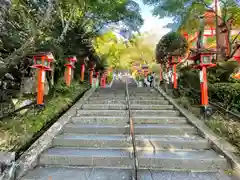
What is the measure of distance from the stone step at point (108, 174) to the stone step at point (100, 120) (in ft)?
5.59

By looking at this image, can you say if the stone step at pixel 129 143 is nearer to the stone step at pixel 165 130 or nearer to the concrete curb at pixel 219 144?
the concrete curb at pixel 219 144

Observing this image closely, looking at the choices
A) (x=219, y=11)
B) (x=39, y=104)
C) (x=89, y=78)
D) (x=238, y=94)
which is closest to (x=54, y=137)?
(x=39, y=104)

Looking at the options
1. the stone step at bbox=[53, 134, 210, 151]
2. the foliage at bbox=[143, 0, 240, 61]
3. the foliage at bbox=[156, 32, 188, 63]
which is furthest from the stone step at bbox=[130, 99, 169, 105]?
the foliage at bbox=[143, 0, 240, 61]


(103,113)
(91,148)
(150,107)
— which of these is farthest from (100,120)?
(150,107)

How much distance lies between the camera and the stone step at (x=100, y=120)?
4586 mm

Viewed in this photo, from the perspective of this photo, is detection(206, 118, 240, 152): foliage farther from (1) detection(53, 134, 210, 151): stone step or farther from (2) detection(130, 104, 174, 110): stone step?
(2) detection(130, 104, 174, 110): stone step

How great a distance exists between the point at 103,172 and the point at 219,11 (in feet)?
31.3

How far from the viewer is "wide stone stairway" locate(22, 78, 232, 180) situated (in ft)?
9.30

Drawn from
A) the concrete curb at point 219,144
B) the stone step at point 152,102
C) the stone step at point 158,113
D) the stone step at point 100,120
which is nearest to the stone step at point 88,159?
the stone step at point 100,120

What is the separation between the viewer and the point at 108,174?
9.18 ft

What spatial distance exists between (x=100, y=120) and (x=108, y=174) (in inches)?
76.8

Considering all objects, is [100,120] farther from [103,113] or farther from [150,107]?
[150,107]

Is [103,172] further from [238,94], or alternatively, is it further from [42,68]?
[238,94]

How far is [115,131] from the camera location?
13.6 ft
